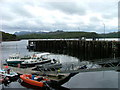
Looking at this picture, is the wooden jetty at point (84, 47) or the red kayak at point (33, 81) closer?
the red kayak at point (33, 81)

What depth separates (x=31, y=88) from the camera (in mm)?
19391

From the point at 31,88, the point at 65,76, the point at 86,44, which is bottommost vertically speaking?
the point at 31,88

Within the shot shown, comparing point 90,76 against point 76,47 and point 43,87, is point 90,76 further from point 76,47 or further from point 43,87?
point 76,47

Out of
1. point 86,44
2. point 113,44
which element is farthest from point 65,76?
point 86,44

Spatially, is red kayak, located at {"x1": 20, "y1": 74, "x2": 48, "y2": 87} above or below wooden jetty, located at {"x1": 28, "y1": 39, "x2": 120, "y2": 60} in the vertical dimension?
below

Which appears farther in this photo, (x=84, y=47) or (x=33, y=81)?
(x=84, y=47)

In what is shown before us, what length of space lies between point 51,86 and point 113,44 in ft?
102

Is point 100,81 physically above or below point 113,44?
below

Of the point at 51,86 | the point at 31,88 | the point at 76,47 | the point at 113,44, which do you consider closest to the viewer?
the point at 51,86

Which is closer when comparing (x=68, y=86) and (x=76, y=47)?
(x=68, y=86)

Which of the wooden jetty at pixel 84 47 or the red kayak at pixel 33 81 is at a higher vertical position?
the wooden jetty at pixel 84 47

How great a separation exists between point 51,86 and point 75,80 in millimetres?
4447

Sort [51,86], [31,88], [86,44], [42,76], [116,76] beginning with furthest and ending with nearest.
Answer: [86,44] → [116,76] → [42,76] → [31,88] → [51,86]

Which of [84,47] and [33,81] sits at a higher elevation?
[84,47]
